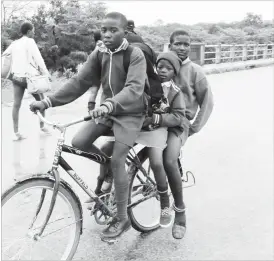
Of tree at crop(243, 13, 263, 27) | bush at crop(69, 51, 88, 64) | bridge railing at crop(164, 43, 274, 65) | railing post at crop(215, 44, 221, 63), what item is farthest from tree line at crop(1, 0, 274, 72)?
tree at crop(243, 13, 263, 27)

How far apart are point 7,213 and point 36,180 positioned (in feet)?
3.91

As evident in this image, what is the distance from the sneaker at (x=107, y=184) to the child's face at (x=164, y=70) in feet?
3.05

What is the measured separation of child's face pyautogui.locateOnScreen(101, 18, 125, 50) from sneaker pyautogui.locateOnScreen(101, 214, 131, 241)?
1.31 metres

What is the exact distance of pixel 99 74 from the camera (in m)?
3.33

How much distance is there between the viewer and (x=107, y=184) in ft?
12.0

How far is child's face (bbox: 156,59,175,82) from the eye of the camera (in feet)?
11.2

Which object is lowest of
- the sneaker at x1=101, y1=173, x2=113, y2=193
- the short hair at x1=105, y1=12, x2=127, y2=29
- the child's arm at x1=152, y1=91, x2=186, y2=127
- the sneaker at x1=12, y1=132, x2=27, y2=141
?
the sneaker at x1=12, y1=132, x2=27, y2=141

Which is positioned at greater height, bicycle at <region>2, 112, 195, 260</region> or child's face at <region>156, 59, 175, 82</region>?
child's face at <region>156, 59, 175, 82</region>

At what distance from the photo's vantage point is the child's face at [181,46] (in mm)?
3779

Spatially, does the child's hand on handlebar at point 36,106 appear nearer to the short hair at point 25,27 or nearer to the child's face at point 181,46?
the child's face at point 181,46

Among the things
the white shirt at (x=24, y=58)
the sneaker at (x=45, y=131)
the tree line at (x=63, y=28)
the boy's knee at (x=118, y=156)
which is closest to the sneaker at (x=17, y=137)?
the sneaker at (x=45, y=131)

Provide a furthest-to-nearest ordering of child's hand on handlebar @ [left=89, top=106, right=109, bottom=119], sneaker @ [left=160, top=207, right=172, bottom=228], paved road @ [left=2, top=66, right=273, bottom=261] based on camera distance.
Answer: sneaker @ [left=160, top=207, right=172, bottom=228] → paved road @ [left=2, top=66, right=273, bottom=261] → child's hand on handlebar @ [left=89, top=106, right=109, bottom=119]

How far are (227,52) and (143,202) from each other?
836 inches

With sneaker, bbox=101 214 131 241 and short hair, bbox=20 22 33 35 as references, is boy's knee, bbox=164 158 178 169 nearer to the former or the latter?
sneaker, bbox=101 214 131 241
